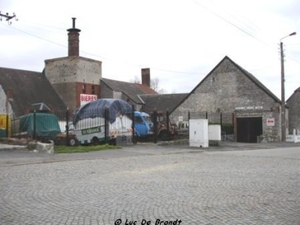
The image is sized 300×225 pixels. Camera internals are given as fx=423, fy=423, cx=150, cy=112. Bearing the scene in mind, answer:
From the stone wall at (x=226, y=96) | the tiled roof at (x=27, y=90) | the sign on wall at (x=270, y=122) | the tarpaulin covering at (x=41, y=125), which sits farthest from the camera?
the tiled roof at (x=27, y=90)

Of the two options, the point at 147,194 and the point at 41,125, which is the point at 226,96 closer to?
the point at 41,125

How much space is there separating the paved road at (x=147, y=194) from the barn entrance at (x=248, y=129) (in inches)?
1046

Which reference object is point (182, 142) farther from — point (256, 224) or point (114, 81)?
point (114, 81)

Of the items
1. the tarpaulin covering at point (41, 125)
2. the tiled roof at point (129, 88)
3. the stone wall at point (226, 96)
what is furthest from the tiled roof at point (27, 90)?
the tarpaulin covering at point (41, 125)

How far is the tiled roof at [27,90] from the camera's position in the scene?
4273 cm

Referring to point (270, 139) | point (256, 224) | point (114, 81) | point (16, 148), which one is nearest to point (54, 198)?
point (256, 224)

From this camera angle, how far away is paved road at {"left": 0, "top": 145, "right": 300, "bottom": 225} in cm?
683

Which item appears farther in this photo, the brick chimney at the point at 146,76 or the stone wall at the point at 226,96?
the brick chimney at the point at 146,76

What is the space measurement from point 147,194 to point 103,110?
1754cm

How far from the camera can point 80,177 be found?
447 inches

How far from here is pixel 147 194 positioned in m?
8.86

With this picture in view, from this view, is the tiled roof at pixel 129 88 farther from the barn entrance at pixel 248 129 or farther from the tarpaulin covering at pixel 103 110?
the tarpaulin covering at pixel 103 110

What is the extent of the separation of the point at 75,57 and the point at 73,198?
139 ft

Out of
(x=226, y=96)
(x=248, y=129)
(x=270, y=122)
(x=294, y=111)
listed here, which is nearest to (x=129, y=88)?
(x=226, y=96)
